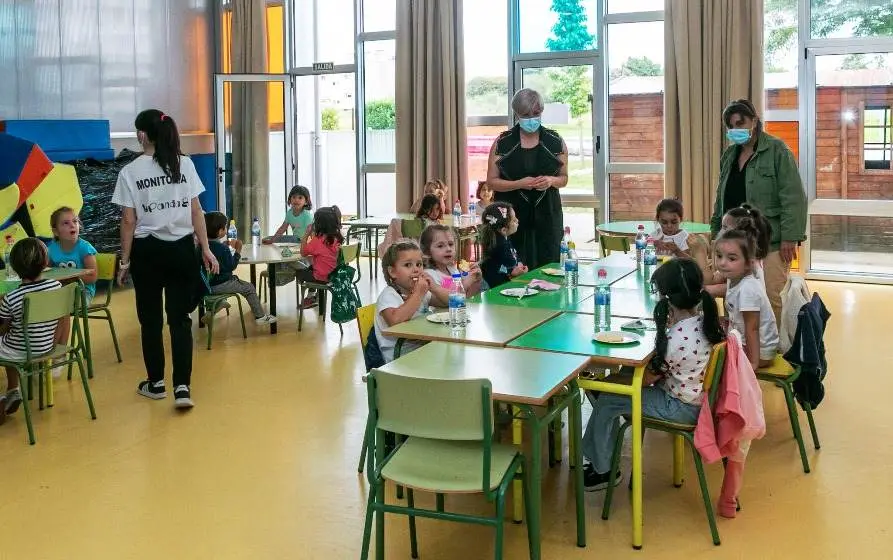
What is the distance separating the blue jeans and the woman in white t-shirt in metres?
2.38

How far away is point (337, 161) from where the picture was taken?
11602mm

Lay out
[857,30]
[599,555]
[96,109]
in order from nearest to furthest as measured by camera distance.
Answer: [599,555] → [857,30] → [96,109]

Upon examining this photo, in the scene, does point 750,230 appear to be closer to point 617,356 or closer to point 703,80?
point 617,356

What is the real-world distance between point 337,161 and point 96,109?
320 cm

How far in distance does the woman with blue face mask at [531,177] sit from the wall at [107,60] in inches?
189

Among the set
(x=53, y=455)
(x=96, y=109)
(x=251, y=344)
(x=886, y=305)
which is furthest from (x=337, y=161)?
(x=53, y=455)

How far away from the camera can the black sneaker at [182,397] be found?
4902 mm

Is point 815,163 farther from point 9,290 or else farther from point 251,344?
point 9,290

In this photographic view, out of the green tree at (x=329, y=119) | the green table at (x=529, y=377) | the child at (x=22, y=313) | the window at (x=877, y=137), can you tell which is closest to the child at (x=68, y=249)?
the child at (x=22, y=313)

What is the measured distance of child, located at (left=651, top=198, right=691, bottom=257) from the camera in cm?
579

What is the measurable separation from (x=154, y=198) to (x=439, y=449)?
8.33 feet

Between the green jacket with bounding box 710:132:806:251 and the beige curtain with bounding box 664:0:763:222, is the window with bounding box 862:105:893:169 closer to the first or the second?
the beige curtain with bounding box 664:0:763:222

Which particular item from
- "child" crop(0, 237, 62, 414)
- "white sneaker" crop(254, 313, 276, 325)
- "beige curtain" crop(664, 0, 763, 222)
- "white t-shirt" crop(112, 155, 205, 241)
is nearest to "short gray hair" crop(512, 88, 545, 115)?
"white t-shirt" crop(112, 155, 205, 241)

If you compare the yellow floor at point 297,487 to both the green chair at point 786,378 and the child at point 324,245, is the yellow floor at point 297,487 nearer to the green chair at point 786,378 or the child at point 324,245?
the green chair at point 786,378
